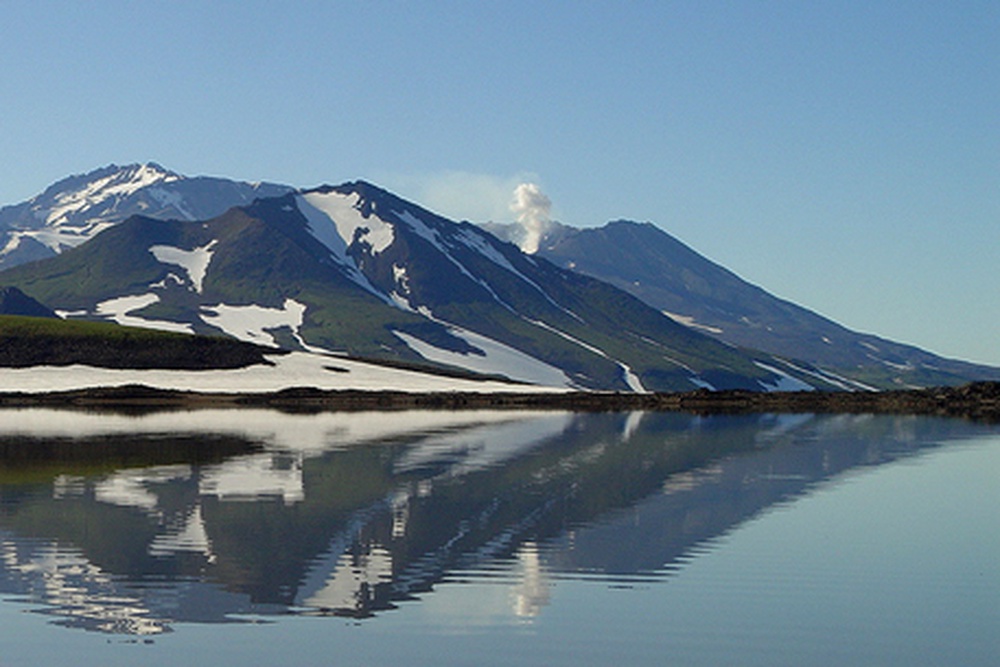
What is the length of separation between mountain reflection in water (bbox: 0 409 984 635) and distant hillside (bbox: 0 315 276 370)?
272ft

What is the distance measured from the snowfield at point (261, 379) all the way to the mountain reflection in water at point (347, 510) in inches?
2625

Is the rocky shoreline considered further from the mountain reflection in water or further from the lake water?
the lake water

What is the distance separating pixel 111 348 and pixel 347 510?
140 metres

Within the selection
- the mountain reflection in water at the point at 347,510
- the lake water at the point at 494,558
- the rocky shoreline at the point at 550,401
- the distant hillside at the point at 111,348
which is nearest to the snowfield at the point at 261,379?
the distant hillside at the point at 111,348

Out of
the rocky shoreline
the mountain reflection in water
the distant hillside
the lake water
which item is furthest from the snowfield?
the lake water

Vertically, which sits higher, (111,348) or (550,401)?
(111,348)

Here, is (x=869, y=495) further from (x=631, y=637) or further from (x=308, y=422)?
(x=308, y=422)

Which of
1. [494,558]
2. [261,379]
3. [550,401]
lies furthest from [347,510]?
[261,379]

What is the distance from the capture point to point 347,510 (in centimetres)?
4238

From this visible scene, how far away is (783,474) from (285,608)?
3544 cm

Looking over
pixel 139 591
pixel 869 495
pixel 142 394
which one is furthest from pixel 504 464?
pixel 142 394

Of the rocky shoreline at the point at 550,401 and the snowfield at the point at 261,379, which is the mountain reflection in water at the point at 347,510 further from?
the snowfield at the point at 261,379

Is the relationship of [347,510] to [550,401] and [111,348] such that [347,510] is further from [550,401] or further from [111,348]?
[111,348]

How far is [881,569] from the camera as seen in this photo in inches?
1271
